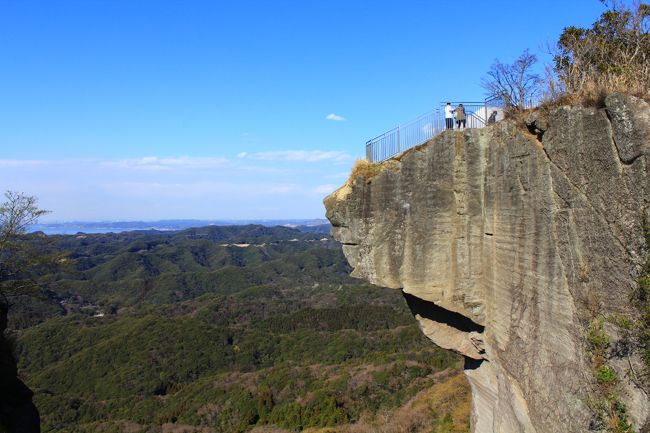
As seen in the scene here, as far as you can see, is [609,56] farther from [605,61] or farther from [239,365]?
[239,365]

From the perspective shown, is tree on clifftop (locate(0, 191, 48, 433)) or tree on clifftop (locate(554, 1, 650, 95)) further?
tree on clifftop (locate(0, 191, 48, 433))

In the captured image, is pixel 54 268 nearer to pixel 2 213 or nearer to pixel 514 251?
pixel 2 213

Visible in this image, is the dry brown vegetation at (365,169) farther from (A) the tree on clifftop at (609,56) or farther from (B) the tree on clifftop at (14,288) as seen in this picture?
(B) the tree on clifftop at (14,288)

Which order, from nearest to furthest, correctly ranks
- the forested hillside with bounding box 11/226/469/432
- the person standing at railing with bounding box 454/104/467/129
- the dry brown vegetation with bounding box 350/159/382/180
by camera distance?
the person standing at railing with bounding box 454/104/467/129 < the dry brown vegetation with bounding box 350/159/382/180 < the forested hillside with bounding box 11/226/469/432

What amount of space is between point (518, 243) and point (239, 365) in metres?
57.3

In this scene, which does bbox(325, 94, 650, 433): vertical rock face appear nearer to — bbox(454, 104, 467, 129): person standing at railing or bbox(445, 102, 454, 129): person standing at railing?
bbox(454, 104, 467, 129): person standing at railing

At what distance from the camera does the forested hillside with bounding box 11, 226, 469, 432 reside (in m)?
32.7

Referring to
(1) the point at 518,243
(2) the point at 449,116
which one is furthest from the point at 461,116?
(1) the point at 518,243

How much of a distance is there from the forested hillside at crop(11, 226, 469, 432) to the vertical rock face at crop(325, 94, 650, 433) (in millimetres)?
7034

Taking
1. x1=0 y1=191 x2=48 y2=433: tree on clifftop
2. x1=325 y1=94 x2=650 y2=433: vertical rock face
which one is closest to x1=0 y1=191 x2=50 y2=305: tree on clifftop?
x1=0 y1=191 x2=48 y2=433: tree on clifftop

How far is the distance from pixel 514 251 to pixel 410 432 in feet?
38.5

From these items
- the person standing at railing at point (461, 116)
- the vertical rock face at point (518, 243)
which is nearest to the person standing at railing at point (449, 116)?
the person standing at railing at point (461, 116)

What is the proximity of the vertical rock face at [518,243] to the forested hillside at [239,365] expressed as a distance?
7.03 meters

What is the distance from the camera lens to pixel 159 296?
116 meters
